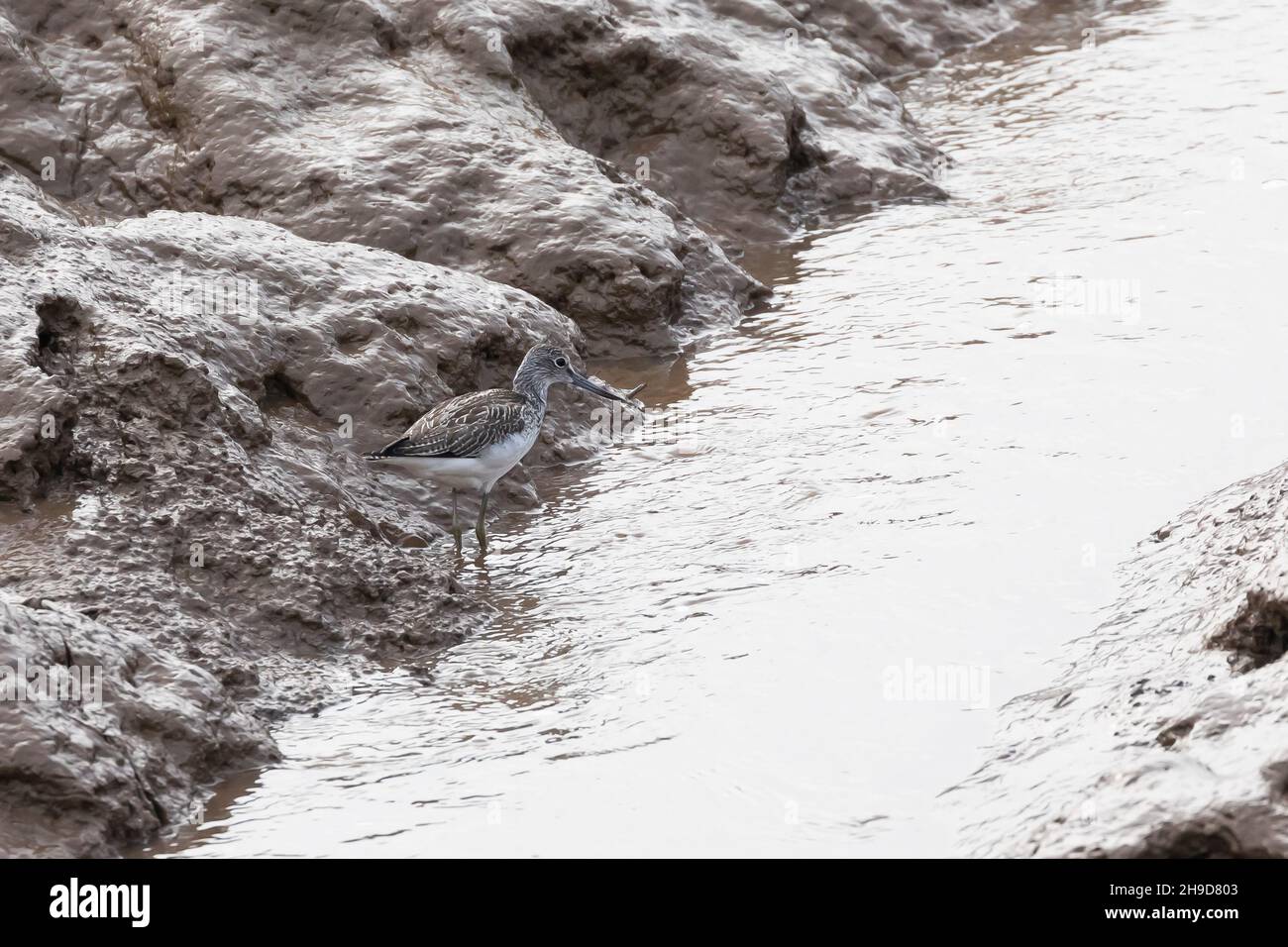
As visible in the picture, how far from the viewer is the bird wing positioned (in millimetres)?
7738

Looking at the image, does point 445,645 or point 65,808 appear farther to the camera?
point 445,645

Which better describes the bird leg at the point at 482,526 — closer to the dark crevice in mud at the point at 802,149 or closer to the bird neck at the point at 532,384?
the bird neck at the point at 532,384

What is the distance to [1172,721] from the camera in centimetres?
521

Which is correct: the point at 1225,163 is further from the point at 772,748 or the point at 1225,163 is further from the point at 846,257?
the point at 772,748

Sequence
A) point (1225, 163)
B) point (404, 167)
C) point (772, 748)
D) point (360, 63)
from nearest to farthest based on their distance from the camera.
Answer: point (772, 748) → point (404, 167) → point (360, 63) → point (1225, 163)

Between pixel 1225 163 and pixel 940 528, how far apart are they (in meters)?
6.22

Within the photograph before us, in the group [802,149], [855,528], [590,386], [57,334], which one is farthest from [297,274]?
[802,149]

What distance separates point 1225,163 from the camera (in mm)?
12422

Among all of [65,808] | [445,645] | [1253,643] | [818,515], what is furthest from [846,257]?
[65,808]

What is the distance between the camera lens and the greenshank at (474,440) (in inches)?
305

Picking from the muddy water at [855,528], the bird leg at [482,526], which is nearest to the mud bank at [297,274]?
the bird leg at [482,526]

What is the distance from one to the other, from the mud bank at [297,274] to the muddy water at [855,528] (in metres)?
0.37

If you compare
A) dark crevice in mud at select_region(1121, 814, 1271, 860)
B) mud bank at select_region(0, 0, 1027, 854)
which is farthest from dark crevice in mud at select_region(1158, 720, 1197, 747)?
A: mud bank at select_region(0, 0, 1027, 854)

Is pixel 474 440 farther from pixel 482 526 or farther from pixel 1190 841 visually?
pixel 1190 841
